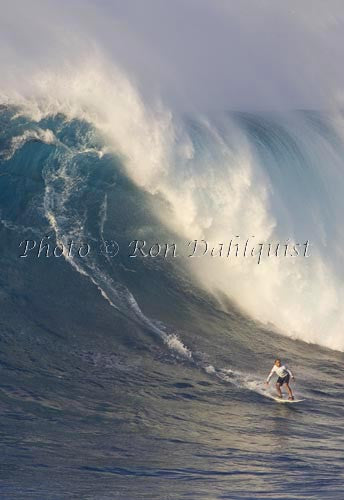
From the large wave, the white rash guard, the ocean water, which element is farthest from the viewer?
the large wave

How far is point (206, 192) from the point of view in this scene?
1667 centimetres

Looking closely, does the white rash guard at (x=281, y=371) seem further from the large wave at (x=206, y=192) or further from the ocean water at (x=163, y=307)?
the large wave at (x=206, y=192)

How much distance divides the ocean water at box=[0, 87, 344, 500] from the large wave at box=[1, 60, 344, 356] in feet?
0.12

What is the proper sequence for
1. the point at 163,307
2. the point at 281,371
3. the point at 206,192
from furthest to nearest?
the point at 206,192
the point at 163,307
the point at 281,371

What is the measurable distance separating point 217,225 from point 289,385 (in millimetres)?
4687

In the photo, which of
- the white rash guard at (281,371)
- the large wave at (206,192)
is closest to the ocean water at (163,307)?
the large wave at (206,192)

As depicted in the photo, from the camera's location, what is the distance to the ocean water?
9.35 metres

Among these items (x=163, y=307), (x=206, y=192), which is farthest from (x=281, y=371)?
(x=206, y=192)

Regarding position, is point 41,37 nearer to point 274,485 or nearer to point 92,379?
point 92,379

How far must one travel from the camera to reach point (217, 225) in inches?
649

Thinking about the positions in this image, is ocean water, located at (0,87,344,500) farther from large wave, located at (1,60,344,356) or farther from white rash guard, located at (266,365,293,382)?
white rash guard, located at (266,365,293,382)

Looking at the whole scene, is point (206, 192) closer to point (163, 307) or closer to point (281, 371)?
point (163, 307)

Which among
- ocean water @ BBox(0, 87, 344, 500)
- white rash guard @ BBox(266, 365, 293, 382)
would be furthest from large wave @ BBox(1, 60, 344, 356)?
white rash guard @ BBox(266, 365, 293, 382)

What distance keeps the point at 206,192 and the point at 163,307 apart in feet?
9.79
